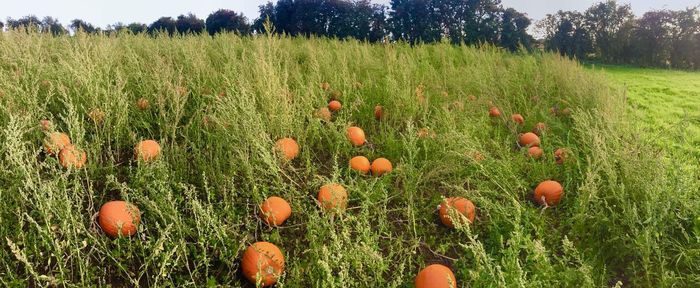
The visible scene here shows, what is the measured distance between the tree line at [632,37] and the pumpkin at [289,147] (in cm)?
2268

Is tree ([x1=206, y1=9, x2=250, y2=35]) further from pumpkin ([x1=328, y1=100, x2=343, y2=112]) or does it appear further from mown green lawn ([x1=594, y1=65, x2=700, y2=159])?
pumpkin ([x1=328, y1=100, x2=343, y2=112])

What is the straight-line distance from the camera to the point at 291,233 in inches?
89.7

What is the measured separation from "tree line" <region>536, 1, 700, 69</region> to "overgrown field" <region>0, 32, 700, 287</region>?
2221 cm

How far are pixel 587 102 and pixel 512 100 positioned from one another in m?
0.75

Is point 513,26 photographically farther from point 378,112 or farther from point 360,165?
point 360,165

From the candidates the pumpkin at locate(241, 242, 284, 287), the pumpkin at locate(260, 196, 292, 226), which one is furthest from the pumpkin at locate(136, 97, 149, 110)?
the pumpkin at locate(241, 242, 284, 287)

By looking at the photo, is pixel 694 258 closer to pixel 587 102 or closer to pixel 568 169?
pixel 568 169

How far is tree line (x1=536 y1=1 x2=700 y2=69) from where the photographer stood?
25.2 meters

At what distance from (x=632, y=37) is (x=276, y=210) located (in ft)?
98.8

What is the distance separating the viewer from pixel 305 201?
2457mm

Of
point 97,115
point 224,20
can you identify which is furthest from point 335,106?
point 224,20

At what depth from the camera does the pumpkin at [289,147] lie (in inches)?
104

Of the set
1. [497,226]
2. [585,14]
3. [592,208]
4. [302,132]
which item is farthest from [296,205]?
[585,14]

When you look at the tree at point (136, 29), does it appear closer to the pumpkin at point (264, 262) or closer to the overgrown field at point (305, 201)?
the overgrown field at point (305, 201)
